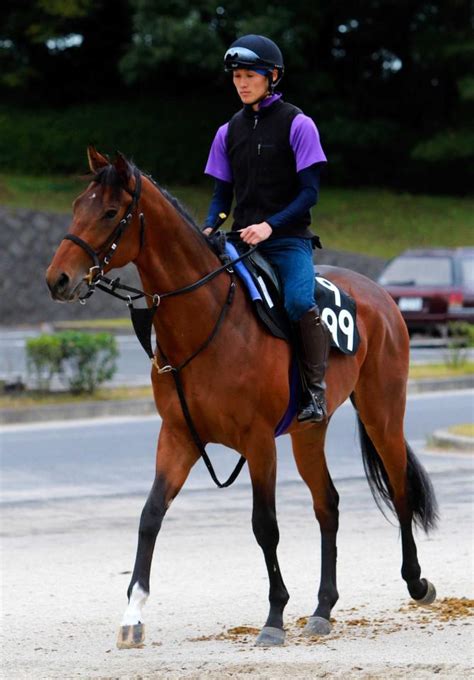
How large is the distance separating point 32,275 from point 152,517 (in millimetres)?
31717

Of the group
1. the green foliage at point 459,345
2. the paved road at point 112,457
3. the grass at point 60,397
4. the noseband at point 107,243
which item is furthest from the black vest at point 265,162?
the green foliage at point 459,345

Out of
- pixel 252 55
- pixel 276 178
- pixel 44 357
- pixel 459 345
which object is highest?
pixel 252 55

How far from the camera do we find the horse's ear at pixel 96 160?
668 cm

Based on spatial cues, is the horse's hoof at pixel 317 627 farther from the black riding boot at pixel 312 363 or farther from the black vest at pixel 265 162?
the black vest at pixel 265 162

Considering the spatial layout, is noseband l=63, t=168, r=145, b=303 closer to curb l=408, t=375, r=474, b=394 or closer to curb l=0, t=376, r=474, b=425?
curb l=0, t=376, r=474, b=425

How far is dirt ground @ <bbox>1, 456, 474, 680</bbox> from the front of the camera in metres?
6.54

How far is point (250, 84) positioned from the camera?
7.43 metres

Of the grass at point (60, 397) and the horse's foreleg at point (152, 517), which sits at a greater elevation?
the horse's foreleg at point (152, 517)

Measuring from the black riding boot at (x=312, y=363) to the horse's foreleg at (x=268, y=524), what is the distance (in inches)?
16.8

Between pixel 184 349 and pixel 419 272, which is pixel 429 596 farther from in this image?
pixel 419 272

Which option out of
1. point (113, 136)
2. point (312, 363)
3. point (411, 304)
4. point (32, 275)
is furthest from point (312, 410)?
point (113, 136)

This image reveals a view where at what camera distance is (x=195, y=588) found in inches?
338

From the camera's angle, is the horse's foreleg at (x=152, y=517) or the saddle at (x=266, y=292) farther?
the saddle at (x=266, y=292)

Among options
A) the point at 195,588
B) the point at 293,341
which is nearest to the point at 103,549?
the point at 195,588
